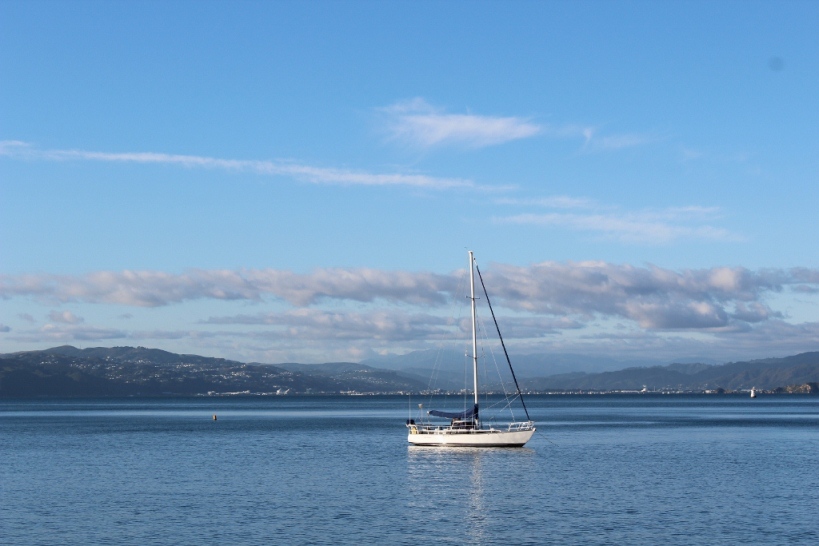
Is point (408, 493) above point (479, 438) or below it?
below

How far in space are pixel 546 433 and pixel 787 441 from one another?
107ft

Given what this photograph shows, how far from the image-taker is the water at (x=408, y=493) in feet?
164

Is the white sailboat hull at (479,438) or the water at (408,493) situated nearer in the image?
the water at (408,493)

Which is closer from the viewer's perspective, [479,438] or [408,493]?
[408,493]

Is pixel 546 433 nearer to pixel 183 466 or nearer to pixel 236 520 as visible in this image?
pixel 183 466

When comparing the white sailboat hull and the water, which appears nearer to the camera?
the water

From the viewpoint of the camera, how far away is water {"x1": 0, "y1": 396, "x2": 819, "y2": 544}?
1966 inches

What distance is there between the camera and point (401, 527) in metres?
51.8

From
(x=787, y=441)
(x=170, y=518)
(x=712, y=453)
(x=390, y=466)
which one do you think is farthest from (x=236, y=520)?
(x=787, y=441)

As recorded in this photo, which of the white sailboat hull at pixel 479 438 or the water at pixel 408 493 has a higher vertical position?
the white sailboat hull at pixel 479 438

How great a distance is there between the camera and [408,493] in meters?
65.8

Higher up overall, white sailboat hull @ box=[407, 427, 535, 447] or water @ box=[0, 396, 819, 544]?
white sailboat hull @ box=[407, 427, 535, 447]

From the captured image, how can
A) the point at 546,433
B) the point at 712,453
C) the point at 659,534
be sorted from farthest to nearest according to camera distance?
the point at 546,433 < the point at 712,453 < the point at 659,534

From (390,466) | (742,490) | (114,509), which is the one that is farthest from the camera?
(390,466)
